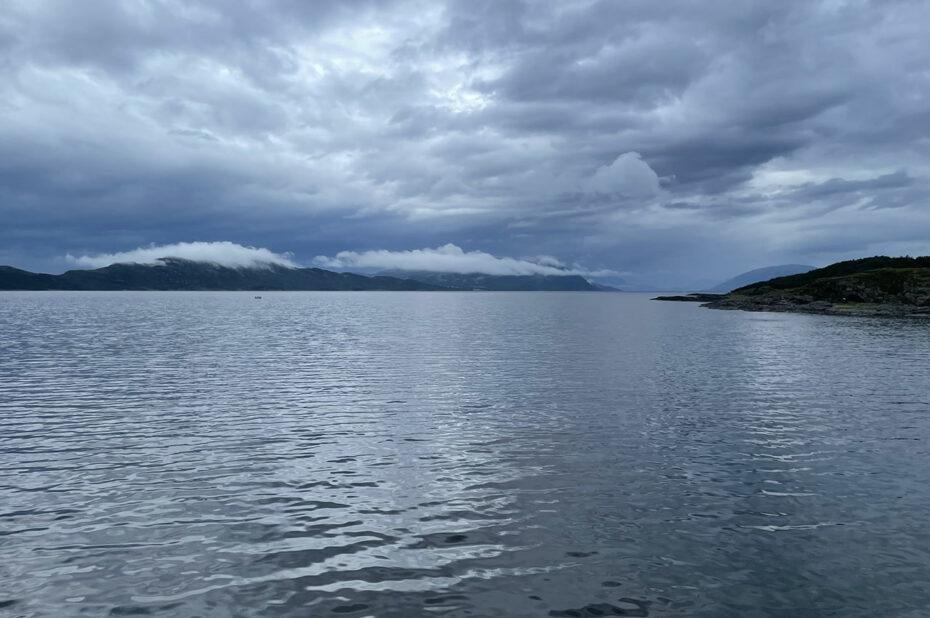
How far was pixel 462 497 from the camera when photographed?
23.3 meters

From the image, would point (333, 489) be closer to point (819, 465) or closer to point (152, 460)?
point (152, 460)

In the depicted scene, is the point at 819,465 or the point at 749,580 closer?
the point at 749,580

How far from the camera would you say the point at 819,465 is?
2753 centimetres

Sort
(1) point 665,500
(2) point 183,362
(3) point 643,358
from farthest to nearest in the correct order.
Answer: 1. (3) point 643,358
2. (2) point 183,362
3. (1) point 665,500

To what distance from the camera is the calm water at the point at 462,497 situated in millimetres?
16031

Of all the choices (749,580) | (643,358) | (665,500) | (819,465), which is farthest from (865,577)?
(643,358)

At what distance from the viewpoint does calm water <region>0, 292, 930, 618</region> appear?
16.0 metres

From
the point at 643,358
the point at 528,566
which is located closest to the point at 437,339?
the point at 643,358

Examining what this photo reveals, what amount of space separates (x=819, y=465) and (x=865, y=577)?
39.0 ft

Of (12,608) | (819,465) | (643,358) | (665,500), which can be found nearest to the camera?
(12,608)

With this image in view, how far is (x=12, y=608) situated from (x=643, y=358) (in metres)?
66.6

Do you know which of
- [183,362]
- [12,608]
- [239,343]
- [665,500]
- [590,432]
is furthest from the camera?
[239,343]

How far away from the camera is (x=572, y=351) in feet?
261

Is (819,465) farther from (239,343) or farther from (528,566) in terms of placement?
(239,343)
